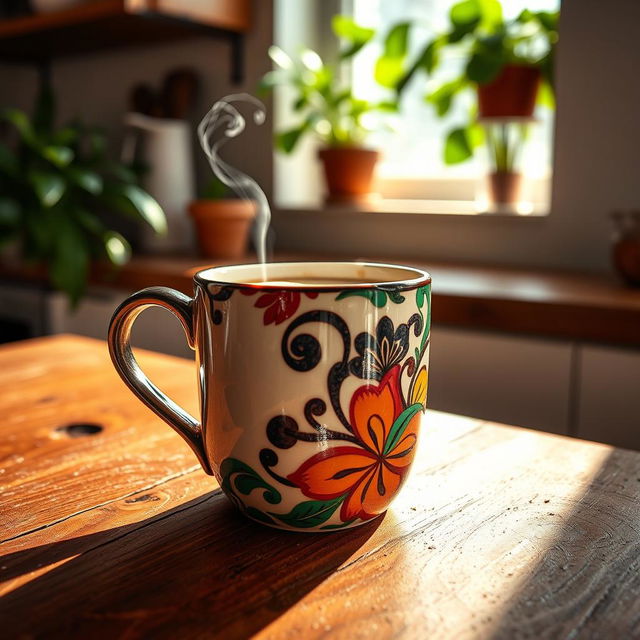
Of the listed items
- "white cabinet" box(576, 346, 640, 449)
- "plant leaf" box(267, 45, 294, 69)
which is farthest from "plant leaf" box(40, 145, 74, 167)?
"white cabinet" box(576, 346, 640, 449)

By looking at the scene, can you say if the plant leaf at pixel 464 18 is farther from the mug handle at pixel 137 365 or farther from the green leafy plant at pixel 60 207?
the mug handle at pixel 137 365

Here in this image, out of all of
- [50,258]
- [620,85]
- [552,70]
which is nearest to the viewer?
[620,85]

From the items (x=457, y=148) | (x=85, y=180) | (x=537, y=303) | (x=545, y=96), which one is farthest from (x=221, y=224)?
(x=537, y=303)

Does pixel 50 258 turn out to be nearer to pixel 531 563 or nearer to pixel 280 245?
pixel 280 245

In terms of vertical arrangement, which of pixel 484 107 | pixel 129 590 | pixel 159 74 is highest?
pixel 159 74

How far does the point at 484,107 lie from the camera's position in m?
1.72

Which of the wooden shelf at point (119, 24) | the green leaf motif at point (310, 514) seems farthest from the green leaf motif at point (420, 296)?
the wooden shelf at point (119, 24)

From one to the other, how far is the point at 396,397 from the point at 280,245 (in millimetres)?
1780

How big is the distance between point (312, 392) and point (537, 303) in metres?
0.86

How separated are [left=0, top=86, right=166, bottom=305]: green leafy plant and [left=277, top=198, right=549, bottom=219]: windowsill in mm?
416

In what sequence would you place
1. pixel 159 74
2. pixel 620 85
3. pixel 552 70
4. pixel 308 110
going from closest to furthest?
pixel 620 85 → pixel 552 70 → pixel 308 110 → pixel 159 74

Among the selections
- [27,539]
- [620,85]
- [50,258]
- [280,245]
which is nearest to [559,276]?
[620,85]

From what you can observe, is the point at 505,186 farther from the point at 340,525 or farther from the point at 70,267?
the point at 340,525

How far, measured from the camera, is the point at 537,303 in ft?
3.83
